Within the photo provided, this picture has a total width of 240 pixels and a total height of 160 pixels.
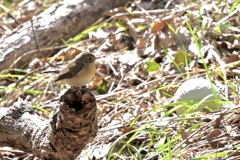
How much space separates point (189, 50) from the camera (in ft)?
15.1

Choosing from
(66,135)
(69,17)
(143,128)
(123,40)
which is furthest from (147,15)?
(66,135)

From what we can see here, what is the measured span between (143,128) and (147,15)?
2388mm

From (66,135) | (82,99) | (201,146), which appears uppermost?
(82,99)

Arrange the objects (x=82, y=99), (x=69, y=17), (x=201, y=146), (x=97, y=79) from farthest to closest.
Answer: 1. (x=69, y=17)
2. (x=97, y=79)
3. (x=201, y=146)
4. (x=82, y=99)

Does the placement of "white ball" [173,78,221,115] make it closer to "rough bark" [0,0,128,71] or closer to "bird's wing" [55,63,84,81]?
"bird's wing" [55,63,84,81]

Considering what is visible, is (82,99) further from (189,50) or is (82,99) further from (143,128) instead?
(189,50)

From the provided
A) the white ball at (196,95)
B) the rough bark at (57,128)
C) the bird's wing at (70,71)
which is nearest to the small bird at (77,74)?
the bird's wing at (70,71)

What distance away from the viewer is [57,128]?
9.02 feet

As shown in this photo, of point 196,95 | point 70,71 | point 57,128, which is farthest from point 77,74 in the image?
point 196,95

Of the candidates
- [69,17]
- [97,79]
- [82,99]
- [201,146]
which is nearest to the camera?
[82,99]

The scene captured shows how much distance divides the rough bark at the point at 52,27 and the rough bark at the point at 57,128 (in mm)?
1865

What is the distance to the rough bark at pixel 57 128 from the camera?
2613mm

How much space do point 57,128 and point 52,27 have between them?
8.75 ft

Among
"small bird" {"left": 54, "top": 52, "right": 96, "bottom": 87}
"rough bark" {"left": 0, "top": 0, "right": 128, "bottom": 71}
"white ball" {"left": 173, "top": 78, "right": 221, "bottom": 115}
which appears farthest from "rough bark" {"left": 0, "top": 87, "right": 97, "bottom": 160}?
"rough bark" {"left": 0, "top": 0, "right": 128, "bottom": 71}
